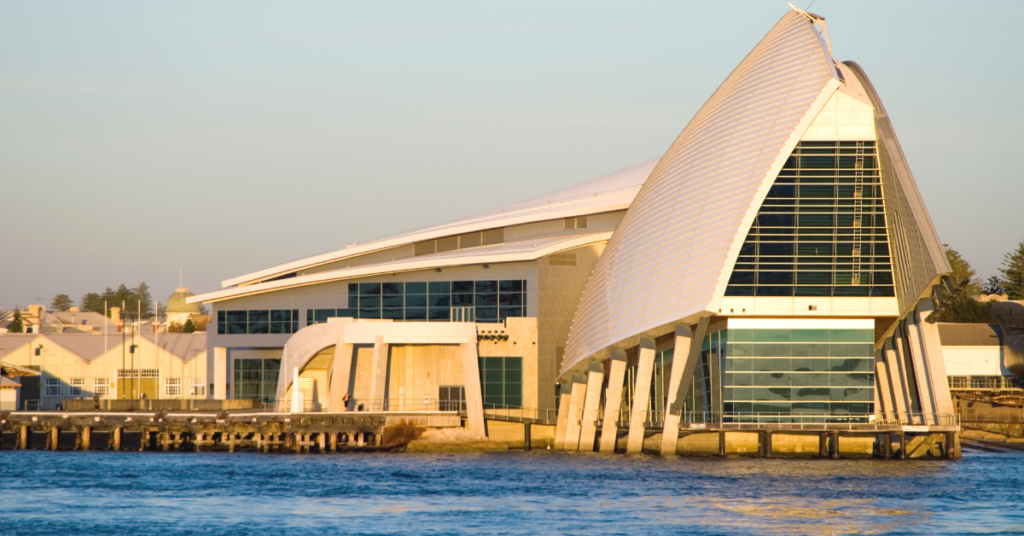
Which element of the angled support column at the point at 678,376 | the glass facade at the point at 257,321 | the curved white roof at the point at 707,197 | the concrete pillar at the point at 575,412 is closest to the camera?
the curved white roof at the point at 707,197

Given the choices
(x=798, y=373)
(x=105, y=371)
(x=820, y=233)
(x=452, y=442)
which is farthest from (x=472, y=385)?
(x=105, y=371)

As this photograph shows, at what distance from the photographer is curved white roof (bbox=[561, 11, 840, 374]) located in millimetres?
55875

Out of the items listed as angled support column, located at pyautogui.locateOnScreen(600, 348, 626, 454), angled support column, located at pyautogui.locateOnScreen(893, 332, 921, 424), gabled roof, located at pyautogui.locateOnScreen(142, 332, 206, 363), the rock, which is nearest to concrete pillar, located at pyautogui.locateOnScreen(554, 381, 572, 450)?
the rock

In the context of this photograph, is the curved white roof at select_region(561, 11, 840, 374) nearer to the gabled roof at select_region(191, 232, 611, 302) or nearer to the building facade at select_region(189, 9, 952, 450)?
the building facade at select_region(189, 9, 952, 450)

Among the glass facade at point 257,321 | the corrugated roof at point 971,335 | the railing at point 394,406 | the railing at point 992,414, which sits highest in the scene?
the glass facade at point 257,321

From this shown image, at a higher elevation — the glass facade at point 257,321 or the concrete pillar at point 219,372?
the glass facade at point 257,321

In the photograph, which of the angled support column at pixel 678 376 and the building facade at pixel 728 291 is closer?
the building facade at pixel 728 291

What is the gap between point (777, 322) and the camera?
5606cm

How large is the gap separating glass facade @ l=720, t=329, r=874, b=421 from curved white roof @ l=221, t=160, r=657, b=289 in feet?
65.7

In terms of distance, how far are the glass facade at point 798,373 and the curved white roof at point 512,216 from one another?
20.0 m

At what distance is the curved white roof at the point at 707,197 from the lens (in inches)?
2200

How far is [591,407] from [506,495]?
17342 millimetres

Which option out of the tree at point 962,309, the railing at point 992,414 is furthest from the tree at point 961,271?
the railing at point 992,414

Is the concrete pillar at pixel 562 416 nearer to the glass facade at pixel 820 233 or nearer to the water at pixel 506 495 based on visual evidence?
the water at pixel 506 495
